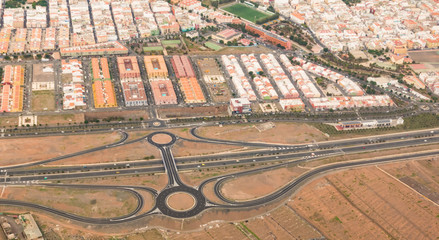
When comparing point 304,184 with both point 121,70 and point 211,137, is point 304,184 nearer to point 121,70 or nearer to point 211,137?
point 211,137

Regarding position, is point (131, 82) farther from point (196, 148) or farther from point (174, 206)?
point (174, 206)

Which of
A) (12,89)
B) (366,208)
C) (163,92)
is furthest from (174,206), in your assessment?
(12,89)

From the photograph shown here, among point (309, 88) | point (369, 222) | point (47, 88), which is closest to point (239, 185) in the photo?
point (369, 222)

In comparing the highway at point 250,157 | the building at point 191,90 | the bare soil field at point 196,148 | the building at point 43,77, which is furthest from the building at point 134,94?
the bare soil field at point 196,148

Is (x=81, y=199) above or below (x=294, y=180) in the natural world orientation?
above

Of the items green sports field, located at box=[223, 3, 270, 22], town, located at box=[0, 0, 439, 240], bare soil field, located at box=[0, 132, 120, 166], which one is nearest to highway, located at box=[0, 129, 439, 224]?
town, located at box=[0, 0, 439, 240]

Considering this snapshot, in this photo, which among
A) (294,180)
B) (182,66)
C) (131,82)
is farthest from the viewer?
(182,66)
